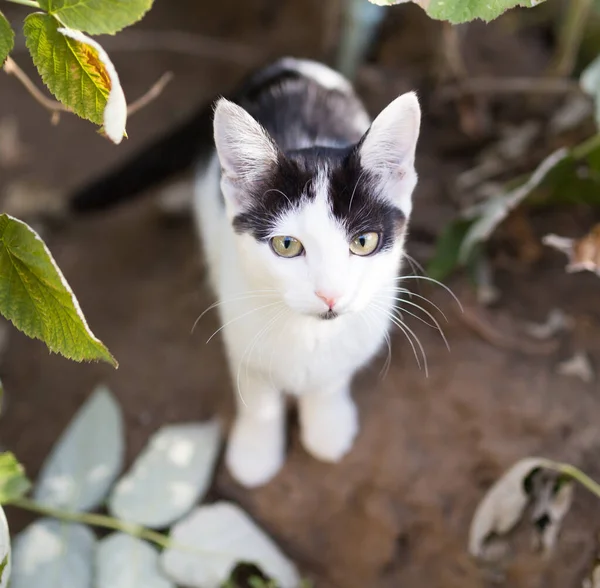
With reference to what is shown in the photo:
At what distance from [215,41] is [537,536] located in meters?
1.69

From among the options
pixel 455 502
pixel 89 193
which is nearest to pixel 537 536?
pixel 455 502

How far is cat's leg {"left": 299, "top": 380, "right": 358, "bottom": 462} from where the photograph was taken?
1.41m

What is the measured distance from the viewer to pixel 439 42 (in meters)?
1.84

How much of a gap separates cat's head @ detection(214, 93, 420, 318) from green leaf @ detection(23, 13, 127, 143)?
0.16 meters

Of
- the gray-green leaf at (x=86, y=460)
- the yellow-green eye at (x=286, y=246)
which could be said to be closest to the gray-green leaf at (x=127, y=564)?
the gray-green leaf at (x=86, y=460)

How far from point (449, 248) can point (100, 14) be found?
0.86 metres

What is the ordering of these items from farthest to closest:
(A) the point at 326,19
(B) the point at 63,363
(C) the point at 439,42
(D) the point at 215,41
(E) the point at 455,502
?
(D) the point at 215,41 → (A) the point at 326,19 → (C) the point at 439,42 → (B) the point at 63,363 → (E) the point at 455,502

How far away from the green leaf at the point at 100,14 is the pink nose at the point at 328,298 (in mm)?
427

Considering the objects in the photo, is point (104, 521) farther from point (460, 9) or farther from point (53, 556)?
point (460, 9)

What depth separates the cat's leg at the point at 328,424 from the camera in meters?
1.41

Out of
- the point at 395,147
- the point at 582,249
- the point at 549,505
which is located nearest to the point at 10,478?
the point at 395,147

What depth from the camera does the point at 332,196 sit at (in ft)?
3.36

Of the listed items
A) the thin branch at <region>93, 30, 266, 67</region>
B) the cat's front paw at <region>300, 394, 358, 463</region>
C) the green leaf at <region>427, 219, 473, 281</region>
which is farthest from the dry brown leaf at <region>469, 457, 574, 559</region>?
the thin branch at <region>93, 30, 266, 67</region>

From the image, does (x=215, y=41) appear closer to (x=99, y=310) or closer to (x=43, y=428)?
(x=99, y=310)
